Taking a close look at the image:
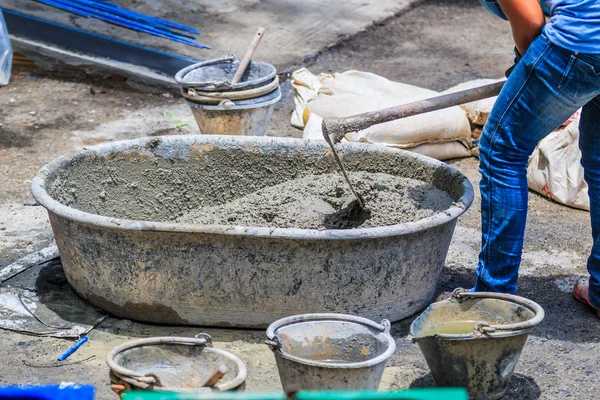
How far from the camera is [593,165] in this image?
386 cm

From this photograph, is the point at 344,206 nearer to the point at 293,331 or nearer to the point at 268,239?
the point at 268,239

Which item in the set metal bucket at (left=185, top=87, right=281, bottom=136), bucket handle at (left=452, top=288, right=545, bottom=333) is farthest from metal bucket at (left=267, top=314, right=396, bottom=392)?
metal bucket at (left=185, top=87, right=281, bottom=136)

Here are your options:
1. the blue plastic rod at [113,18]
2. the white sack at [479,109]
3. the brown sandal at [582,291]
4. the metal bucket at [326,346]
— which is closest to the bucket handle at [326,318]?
the metal bucket at [326,346]

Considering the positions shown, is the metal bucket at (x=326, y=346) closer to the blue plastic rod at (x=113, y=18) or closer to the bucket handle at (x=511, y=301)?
the bucket handle at (x=511, y=301)

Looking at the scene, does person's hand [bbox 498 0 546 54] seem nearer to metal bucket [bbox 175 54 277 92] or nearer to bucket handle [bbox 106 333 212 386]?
bucket handle [bbox 106 333 212 386]

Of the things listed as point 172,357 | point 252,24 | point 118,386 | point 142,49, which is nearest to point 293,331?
point 172,357

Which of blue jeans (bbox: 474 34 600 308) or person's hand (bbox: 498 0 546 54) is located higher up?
person's hand (bbox: 498 0 546 54)

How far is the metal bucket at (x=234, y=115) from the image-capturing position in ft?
17.7

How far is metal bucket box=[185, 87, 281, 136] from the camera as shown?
538 cm

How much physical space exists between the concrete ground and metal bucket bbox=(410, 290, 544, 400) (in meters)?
0.24

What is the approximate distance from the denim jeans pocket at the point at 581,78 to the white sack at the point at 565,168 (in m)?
1.95

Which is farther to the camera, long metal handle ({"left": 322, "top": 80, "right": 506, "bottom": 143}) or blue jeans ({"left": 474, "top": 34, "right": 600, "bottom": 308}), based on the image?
long metal handle ({"left": 322, "top": 80, "right": 506, "bottom": 143})

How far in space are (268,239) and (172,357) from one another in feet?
2.61

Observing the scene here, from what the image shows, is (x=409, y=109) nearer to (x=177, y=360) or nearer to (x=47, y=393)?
(x=177, y=360)
